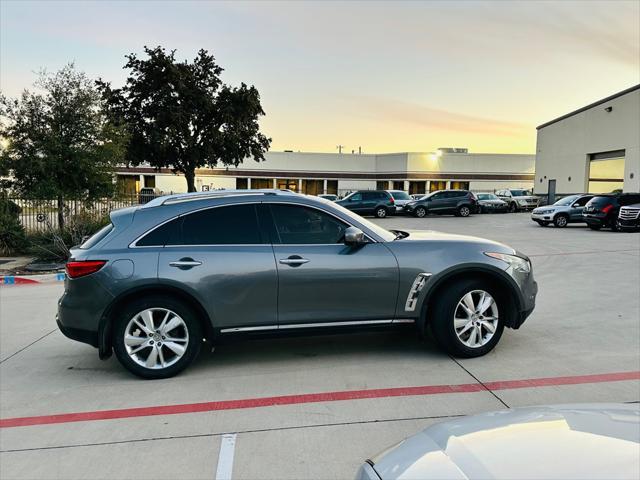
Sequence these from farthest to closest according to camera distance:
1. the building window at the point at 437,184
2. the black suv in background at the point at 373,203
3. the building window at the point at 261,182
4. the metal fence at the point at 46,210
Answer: the building window at the point at 261,182 < the building window at the point at 437,184 < the black suv in background at the point at 373,203 < the metal fence at the point at 46,210

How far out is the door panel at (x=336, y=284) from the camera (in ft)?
15.4

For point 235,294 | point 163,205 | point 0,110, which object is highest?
point 0,110

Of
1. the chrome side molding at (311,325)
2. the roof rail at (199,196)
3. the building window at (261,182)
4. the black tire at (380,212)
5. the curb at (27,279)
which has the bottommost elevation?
the curb at (27,279)

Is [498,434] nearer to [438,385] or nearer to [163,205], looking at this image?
[438,385]

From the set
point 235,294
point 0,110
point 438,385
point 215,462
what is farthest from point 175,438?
point 0,110

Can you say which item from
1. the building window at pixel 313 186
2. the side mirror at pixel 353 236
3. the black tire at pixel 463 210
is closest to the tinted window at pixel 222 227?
the side mirror at pixel 353 236

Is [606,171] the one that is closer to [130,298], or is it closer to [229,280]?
[229,280]

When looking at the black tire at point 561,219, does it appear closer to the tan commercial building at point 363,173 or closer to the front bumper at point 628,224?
the front bumper at point 628,224

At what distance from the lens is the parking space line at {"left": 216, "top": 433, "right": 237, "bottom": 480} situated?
309 centimetres

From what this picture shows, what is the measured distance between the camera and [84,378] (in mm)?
4789

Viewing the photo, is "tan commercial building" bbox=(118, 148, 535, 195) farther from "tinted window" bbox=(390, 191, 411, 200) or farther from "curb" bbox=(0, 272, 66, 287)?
"curb" bbox=(0, 272, 66, 287)

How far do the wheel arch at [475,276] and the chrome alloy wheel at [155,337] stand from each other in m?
2.35

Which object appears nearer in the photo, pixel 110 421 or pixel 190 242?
pixel 110 421

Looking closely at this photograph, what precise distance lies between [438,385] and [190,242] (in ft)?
8.71
